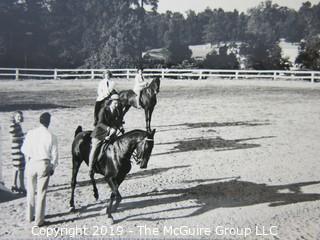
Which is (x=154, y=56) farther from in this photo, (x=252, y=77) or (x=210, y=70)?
(x=252, y=77)

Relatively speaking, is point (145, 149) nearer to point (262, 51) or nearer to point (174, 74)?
point (262, 51)

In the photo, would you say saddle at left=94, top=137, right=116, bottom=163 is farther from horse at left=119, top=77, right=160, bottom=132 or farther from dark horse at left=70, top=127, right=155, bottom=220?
horse at left=119, top=77, right=160, bottom=132

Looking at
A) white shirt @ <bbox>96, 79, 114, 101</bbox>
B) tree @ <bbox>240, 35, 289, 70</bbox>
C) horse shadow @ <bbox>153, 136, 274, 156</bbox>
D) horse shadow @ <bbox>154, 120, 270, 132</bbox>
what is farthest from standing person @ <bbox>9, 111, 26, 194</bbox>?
tree @ <bbox>240, 35, 289, 70</bbox>

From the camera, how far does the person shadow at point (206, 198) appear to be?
26.2ft

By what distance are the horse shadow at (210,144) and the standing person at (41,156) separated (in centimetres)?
626

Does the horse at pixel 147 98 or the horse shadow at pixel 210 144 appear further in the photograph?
the horse at pixel 147 98

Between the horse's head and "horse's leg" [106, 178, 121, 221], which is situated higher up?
the horse's head

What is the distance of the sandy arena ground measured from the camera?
7.34 meters

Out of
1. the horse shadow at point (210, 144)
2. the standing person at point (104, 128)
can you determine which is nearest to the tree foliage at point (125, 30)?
the horse shadow at point (210, 144)

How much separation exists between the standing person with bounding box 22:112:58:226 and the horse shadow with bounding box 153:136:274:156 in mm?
6256

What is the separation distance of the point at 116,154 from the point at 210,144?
6.94 meters

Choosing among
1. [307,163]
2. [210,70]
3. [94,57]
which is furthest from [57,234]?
[210,70]

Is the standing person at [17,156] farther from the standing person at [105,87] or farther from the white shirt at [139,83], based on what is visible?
the white shirt at [139,83]

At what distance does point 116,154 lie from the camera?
748 centimetres
